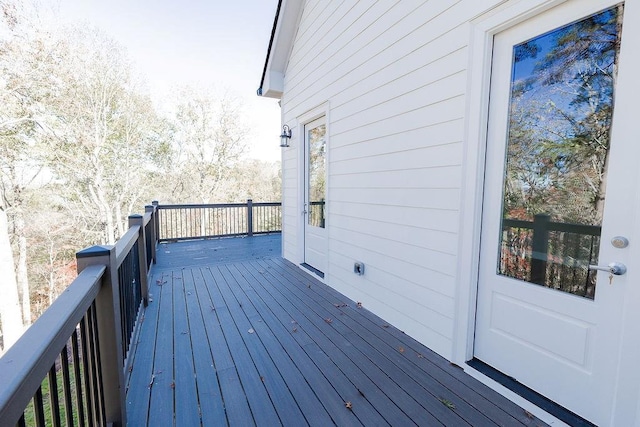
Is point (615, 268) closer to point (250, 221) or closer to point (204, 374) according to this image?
point (204, 374)

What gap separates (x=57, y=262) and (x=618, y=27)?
15.9 metres

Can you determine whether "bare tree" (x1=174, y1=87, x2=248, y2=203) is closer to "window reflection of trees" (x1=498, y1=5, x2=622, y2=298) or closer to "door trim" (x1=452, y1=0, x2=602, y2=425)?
"door trim" (x1=452, y1=0, x2=602, y2=425)

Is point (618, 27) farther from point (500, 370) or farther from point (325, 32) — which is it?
point (325, 32)

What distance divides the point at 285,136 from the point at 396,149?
2689mm

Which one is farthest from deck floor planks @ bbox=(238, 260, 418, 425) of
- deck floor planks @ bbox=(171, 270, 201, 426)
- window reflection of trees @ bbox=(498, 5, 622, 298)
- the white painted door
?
the white painted door

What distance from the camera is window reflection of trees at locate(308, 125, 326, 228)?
4.24 m

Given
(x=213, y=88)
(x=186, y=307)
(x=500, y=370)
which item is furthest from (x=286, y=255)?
(x=213, y=88)

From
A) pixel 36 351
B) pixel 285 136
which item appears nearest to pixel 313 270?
pixel 285 136

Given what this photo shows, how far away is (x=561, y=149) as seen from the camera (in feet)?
5.62

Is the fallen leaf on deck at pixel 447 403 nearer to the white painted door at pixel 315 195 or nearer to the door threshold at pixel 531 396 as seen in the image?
the door threshold at pixel 531 396

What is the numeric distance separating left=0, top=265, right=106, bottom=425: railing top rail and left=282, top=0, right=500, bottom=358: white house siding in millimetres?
2174

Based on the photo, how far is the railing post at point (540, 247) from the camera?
5.88 ft

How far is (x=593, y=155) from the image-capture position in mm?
1573

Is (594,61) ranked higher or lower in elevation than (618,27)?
lower
